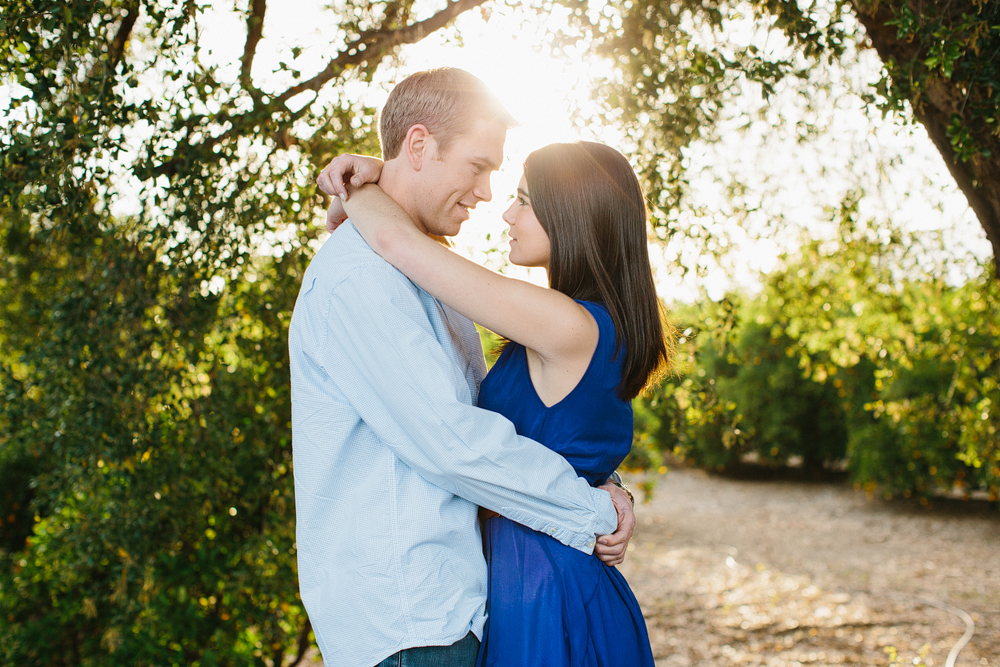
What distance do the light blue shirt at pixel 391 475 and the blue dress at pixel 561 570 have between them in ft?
0.21

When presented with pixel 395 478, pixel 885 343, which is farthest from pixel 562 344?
pixel 885 343

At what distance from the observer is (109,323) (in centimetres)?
300

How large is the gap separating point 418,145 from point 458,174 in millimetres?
126

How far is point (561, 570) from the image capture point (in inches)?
66.2

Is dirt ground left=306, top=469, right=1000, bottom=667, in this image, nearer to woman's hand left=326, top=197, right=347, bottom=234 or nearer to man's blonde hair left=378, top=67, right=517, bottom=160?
woman's hand left=326, top=197, right=347, bottom=234

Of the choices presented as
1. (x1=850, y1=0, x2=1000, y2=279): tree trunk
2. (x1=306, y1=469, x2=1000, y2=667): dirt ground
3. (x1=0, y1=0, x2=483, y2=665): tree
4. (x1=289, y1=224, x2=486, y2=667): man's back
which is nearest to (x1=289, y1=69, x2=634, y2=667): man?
(x1=289, y1=224, x2=486, y2=667): man's back

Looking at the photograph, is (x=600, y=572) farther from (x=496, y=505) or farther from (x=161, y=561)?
(x=161, y=561)

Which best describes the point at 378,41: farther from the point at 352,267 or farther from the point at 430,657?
the point at 430,657

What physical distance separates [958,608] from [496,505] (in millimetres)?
6279

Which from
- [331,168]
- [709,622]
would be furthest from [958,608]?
[331,168]

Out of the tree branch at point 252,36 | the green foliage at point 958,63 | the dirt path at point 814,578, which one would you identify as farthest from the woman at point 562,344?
the dirt path at point 814,578

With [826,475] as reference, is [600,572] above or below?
above

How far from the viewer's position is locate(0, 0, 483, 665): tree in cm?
266

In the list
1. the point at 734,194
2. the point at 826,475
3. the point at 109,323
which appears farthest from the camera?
the point at 826,475
